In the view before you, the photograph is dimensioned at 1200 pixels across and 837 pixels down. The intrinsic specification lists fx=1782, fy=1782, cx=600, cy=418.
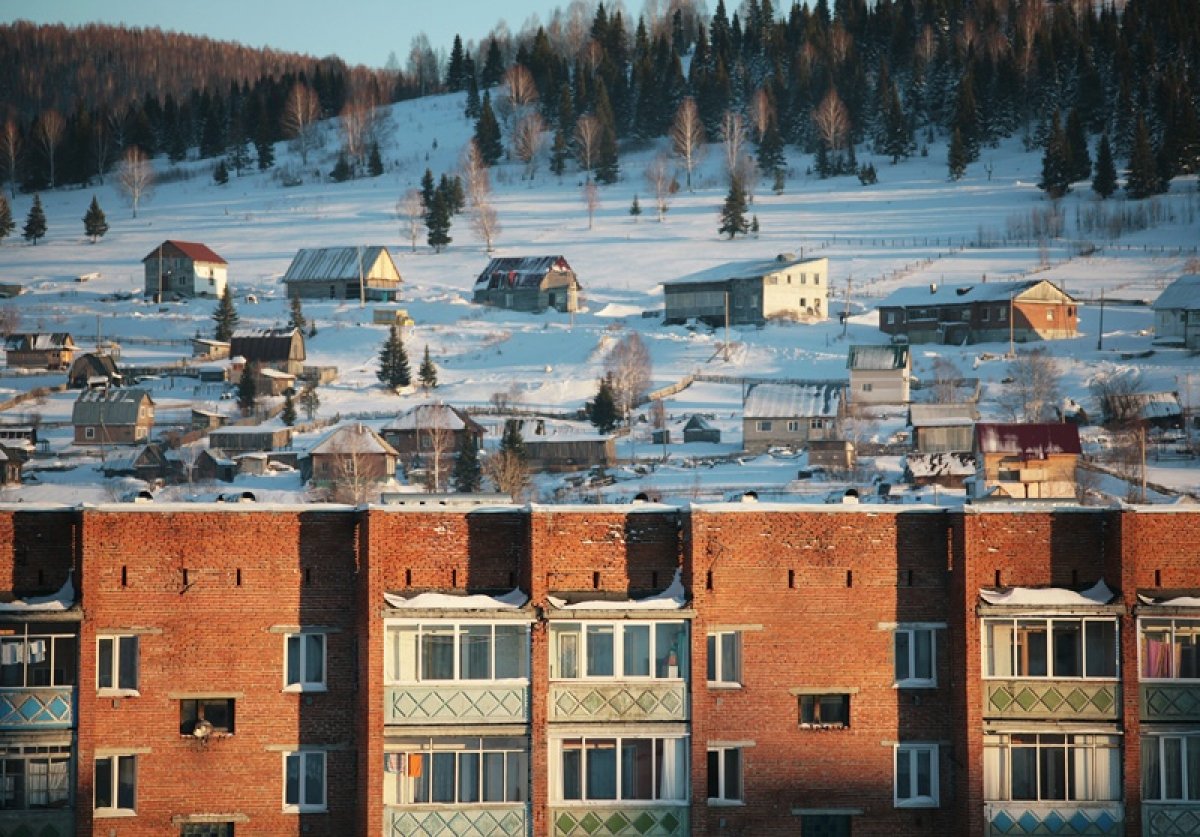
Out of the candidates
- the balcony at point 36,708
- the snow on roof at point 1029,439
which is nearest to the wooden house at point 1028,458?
the snow on roof at point 1029,439

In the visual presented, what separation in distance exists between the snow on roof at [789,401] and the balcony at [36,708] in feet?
225

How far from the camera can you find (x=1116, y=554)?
77.5ft

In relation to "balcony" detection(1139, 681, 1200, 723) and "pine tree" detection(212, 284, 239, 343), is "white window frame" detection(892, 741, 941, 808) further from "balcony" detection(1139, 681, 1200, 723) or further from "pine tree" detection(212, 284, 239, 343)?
"pine tree" detection(212, 284, 239, 343)

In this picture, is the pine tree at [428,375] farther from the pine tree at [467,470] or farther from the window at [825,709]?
the window at [825,709]

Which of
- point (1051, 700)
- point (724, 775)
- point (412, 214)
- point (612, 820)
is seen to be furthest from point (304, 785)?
point (412, 214)

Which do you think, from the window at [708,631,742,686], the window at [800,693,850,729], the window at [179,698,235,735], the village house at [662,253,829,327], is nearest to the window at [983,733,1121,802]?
the window at [800,693,850,729]

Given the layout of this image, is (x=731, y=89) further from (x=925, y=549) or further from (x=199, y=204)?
(x=925, y=549)

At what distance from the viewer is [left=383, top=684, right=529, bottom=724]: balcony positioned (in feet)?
75.6

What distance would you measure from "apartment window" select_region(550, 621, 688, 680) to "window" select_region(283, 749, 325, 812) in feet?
11.2

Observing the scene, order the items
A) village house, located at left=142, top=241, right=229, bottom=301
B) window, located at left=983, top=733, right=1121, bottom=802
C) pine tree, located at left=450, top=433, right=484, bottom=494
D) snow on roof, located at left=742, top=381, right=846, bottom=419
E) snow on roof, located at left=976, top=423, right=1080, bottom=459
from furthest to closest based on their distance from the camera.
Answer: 1. village house, located at left=142, top=241, right=229, bottom=301
2. snow on roof, located at left=742, top=381, right=846, bottom=419
3. pine tree, located at left=450, top=433, right=484, bottom=494
4. snow on roof, located at left=976, top=423, right=1080, bottom=459
5. window, located at left=983, top=733, right=1121, bottom=802

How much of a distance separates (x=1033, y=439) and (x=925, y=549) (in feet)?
163

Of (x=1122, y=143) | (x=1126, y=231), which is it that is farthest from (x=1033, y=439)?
(x=1122, y=143)

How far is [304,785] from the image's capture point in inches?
923

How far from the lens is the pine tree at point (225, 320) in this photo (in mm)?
118000
